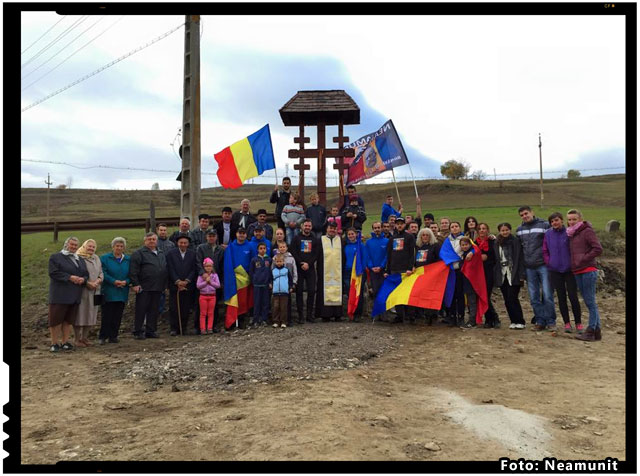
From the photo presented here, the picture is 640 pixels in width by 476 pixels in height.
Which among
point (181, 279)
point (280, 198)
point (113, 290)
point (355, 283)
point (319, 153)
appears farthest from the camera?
point (319, 153)

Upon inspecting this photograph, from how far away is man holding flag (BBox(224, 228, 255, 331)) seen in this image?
9.33 meters

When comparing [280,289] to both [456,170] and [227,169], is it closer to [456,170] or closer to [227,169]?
[227,169]

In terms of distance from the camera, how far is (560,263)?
8000 millimetres

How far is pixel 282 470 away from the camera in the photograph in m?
1.89

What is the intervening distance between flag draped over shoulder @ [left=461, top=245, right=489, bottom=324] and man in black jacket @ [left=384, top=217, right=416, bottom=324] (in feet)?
3.69

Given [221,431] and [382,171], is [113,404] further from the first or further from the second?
[382,171]

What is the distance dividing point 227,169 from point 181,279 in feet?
9.51

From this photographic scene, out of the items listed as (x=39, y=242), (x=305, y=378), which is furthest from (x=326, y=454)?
(x=39, y=242)

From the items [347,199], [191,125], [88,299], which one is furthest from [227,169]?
[88,299]

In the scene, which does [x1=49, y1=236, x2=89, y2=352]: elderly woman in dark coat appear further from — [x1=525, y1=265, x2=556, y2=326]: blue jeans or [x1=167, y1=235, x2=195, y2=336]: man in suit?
[x1=525, y1=265, x2=556, y2=326]: blue jeans

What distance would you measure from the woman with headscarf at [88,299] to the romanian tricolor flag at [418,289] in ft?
17.5

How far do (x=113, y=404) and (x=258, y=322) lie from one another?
171 inches

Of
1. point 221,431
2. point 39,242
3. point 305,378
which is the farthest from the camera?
point 39,242

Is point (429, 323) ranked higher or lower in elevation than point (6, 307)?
lower
